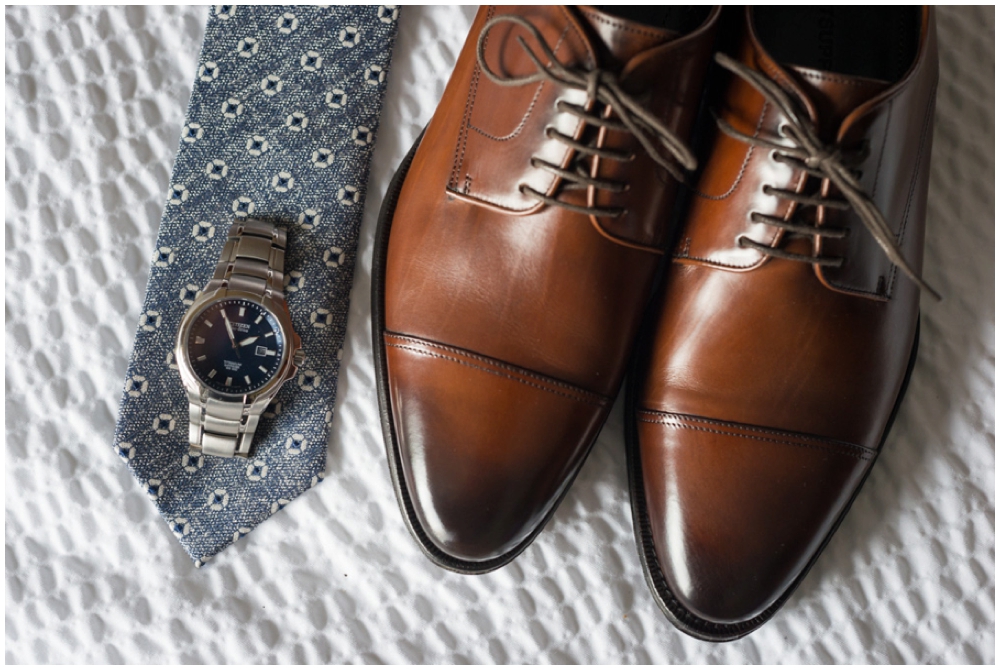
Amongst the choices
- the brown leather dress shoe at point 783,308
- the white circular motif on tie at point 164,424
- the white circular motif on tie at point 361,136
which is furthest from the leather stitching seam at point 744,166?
the white circular motif on tie at point 164,424

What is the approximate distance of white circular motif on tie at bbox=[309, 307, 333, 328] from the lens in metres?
0.72

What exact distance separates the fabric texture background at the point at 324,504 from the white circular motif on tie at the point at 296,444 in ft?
0.09

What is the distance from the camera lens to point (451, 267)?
0.63m

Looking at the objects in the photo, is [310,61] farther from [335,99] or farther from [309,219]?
[309,219]

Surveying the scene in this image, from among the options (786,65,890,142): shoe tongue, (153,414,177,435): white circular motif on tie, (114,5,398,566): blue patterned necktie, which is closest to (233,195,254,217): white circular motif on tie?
(114,5,398,566): blue patterned necktie

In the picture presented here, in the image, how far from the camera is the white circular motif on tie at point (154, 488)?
701mm

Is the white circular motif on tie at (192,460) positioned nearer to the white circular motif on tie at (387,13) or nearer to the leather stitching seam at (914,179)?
the white circular motif on tie at (387,13)

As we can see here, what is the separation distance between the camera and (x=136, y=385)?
0.71m

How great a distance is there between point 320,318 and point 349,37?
28cm

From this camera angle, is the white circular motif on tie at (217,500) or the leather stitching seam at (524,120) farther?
the white circular motif on tie at (217,500)

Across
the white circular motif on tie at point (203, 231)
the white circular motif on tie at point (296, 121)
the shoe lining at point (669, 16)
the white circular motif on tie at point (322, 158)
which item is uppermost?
the shoe lining at point (669, 16)

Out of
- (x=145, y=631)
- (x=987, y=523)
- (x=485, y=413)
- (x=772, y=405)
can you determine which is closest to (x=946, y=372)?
(x=987, y=523)

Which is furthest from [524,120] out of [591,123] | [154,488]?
[154,488]

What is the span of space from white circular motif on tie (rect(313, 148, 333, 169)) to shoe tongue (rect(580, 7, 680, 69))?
0.29m
